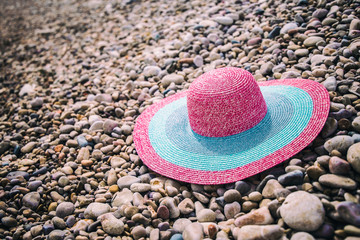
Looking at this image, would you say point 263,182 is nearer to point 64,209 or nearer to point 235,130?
point 235,130

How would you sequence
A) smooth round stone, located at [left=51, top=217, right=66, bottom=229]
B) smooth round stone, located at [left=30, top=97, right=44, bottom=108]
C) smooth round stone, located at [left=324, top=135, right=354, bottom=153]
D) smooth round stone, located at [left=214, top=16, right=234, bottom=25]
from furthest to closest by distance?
smooth round stone, located at [left=214, top=16, right=234, bottom=25]
smooth round stone, located at [left=30, top=97, right=44, bottom=108]
smooth round stone, located at [left=51, top=217, right=66, bottom=229]
smooth round stone, located at [left=324, top=135, right=354, bottom=153]

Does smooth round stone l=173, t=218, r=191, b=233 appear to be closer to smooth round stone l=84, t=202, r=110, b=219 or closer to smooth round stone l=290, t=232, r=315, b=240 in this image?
smooth round stone l=84, t=202, r=110, b=219

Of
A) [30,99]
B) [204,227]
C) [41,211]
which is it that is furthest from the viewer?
[30,99]

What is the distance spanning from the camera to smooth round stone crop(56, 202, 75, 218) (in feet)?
7.25

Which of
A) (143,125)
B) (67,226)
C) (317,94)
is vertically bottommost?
(67,226)

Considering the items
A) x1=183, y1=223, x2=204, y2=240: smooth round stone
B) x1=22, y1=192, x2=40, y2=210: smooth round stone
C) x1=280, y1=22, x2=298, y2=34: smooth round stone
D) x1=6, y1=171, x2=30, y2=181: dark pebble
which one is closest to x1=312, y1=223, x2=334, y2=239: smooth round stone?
x1=183, y1=223, x2=204, y2=240: smooth round stone

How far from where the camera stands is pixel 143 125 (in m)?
2.71

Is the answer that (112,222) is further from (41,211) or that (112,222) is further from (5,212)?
(5,212)

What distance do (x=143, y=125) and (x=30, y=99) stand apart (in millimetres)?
2428

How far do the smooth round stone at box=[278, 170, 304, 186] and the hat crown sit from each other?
519 millimetres

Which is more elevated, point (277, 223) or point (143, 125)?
point (143, 125)

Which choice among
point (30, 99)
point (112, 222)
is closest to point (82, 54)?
point (30, 99)

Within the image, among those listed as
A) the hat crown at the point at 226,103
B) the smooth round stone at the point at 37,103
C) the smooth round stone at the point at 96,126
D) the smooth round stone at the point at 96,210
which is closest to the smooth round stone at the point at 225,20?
the hat crown at the point at 226,103

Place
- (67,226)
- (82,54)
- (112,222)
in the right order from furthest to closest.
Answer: (82,54) < (67,226) < (112,222)
